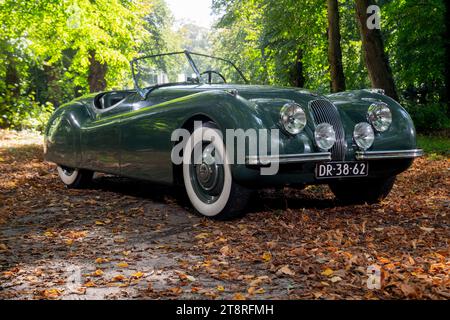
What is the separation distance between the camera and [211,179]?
487 centimetres

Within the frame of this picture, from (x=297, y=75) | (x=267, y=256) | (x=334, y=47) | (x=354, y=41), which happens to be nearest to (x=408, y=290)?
(x=267, y=256)

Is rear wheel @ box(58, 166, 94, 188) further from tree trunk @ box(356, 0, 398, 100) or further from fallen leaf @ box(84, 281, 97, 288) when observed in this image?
tree trunk @ box(356, 0, 398, 100)

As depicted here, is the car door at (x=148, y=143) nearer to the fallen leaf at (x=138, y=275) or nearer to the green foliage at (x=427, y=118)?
the fallen leaf at (x=138, y=275)

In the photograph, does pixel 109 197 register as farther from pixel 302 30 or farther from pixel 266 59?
pixel 266 59

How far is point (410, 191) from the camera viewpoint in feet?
20.5

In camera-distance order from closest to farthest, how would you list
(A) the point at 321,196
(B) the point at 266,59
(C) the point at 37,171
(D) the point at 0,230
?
(D) the point at 0,230
(A) the point at 321,196
(C) the point at 37,171
(B) the point at 266,59

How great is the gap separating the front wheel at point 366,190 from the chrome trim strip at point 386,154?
0.42 metres

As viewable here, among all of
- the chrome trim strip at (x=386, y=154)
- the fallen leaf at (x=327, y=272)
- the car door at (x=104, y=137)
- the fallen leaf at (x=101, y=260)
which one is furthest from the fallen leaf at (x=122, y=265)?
the car door at (x=104, y=137)

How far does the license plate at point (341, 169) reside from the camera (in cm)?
470

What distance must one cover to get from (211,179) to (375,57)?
832 cm

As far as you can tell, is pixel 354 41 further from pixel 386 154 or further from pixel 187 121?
pixel 187 121

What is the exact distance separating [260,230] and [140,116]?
188 cm
